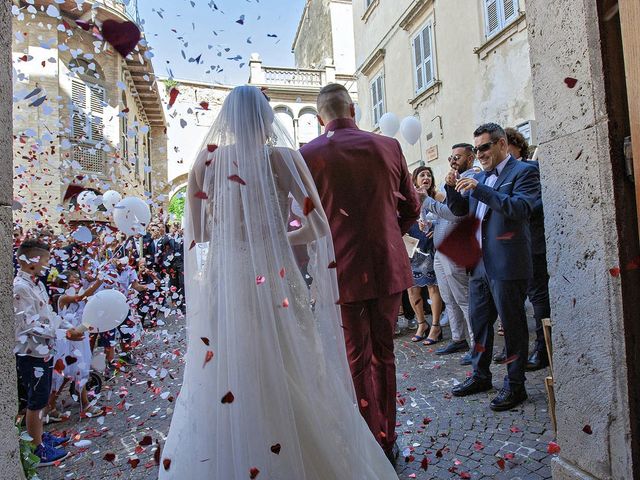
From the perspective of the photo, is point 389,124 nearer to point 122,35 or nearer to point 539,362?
point 539,362

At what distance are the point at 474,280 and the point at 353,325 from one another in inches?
64.3

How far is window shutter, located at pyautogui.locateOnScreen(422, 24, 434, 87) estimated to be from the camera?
10445 millimetres

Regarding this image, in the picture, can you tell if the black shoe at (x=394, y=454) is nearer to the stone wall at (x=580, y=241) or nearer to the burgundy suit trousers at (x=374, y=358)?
the burgundy suit trousers at (x=374, y=358)

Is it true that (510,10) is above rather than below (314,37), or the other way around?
below

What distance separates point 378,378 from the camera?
8.87 ft

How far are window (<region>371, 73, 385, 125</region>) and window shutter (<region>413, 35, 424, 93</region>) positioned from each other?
2.12m

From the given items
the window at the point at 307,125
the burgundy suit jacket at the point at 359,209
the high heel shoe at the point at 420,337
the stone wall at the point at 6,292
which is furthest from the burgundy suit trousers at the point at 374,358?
the window at the point at 307,125

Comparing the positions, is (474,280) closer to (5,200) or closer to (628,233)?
(628,233)

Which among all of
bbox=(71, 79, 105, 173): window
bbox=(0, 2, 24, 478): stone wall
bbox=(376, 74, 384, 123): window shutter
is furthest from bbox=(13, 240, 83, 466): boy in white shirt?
bbox=(71, 79, 105, 173): window

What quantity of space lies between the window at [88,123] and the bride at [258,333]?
556 inches

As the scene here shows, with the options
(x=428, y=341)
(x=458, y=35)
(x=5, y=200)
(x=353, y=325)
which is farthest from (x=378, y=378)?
(x=458, y=35)

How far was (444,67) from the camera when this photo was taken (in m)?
10.0

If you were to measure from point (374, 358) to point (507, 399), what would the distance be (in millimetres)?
1303

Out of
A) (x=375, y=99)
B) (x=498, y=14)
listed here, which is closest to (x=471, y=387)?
(x=498, y=14)
